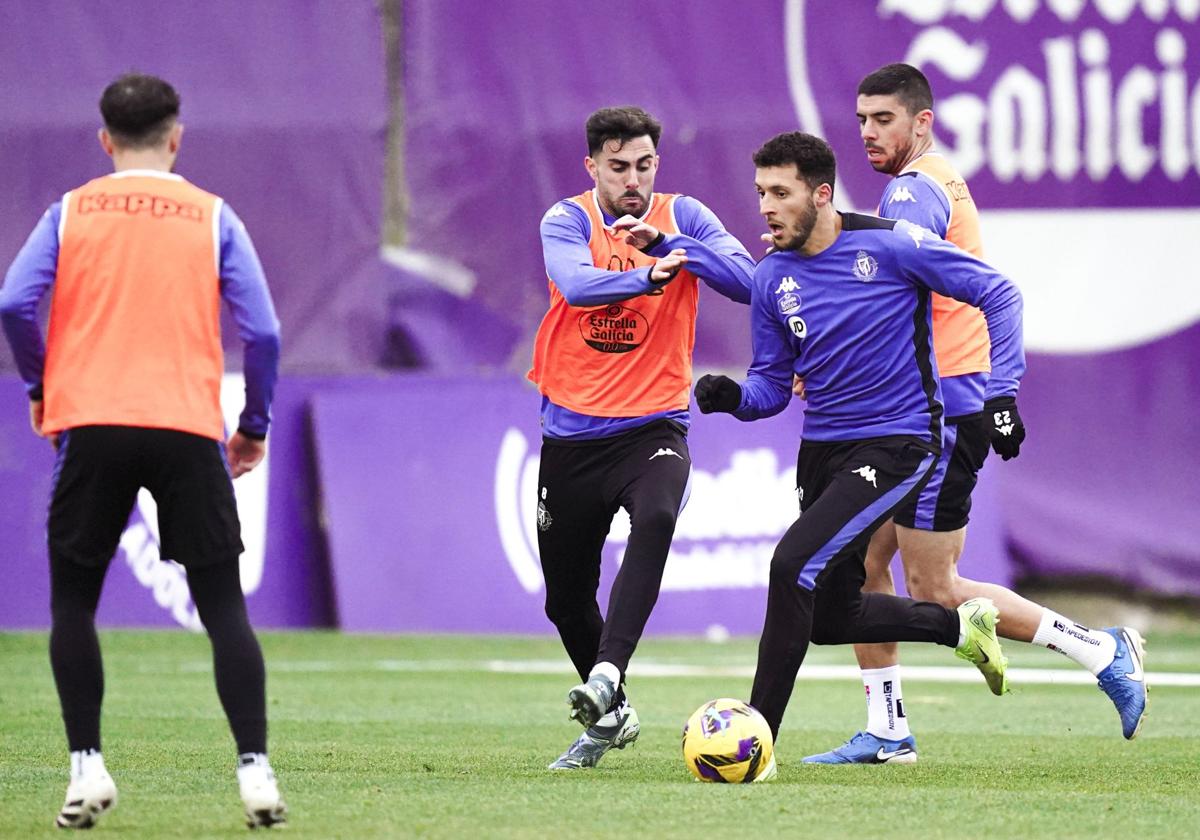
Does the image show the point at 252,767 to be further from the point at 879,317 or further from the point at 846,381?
the point at 879,317

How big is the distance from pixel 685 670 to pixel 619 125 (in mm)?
4794

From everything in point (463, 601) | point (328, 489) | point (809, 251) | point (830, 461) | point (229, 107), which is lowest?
point (463, 601)

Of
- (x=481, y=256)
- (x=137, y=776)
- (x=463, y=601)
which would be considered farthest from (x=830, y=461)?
(x=481, y=256)

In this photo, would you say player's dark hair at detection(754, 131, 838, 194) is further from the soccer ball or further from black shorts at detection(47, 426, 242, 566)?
black shorts at detection(47, 426, 242, 566)

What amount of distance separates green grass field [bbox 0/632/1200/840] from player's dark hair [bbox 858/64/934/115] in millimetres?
2408

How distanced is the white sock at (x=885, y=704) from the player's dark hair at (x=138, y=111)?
3330 millimetres

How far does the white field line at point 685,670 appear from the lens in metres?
10.5

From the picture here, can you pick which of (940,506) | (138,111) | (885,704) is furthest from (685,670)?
(138,111)

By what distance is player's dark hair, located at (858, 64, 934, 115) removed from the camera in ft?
23.1

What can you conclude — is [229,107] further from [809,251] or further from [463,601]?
[809,251]

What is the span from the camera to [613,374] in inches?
267

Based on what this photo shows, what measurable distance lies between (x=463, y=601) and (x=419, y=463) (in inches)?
38.7

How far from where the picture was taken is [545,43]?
14.1 m

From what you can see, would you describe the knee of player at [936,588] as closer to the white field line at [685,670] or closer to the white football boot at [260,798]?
the white football boot at [260,798]
